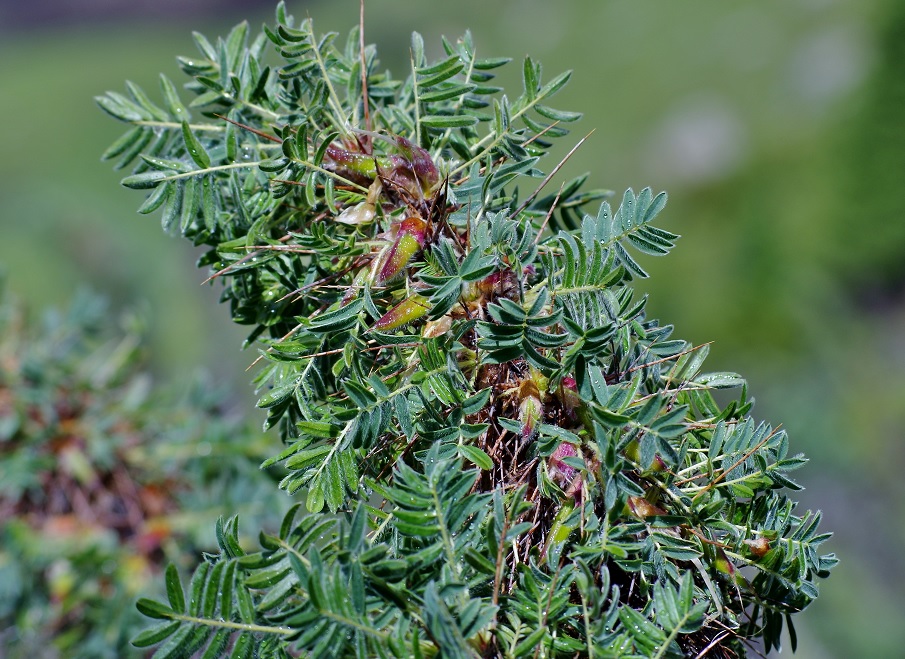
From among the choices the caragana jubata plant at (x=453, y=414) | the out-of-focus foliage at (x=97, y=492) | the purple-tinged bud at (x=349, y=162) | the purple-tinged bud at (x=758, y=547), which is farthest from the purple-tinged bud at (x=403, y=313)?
the out-of-focus foliage at (x=97, y=492)

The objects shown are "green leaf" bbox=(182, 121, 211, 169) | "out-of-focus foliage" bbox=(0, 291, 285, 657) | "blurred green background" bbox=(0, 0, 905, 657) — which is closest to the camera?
"green leaf" bbox=(182, 121, 211, 169)

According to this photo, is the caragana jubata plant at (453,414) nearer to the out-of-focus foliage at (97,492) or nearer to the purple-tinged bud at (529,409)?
the purple-tinged bud at (529,409)

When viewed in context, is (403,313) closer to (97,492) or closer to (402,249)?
(402,249)

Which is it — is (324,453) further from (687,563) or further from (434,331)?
(687,563)

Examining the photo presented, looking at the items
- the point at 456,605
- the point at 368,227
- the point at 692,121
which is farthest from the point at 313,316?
the point at 692,121

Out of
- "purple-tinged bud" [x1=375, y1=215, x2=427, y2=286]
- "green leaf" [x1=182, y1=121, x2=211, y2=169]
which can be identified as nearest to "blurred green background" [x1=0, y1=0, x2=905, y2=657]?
"green leaf" [x1=182, y1=121, x2=211, y2=169]

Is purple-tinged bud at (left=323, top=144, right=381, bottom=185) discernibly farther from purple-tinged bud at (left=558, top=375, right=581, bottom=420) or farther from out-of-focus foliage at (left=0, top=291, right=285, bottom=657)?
out-of-focus foliage at (left=0, top=291, right=285, bottom=657)

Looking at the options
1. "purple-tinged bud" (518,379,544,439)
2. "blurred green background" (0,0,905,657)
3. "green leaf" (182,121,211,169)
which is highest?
"blurred green background" (0,0,905,657)

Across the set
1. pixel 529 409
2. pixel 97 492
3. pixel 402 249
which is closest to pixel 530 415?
pixel 529 409
